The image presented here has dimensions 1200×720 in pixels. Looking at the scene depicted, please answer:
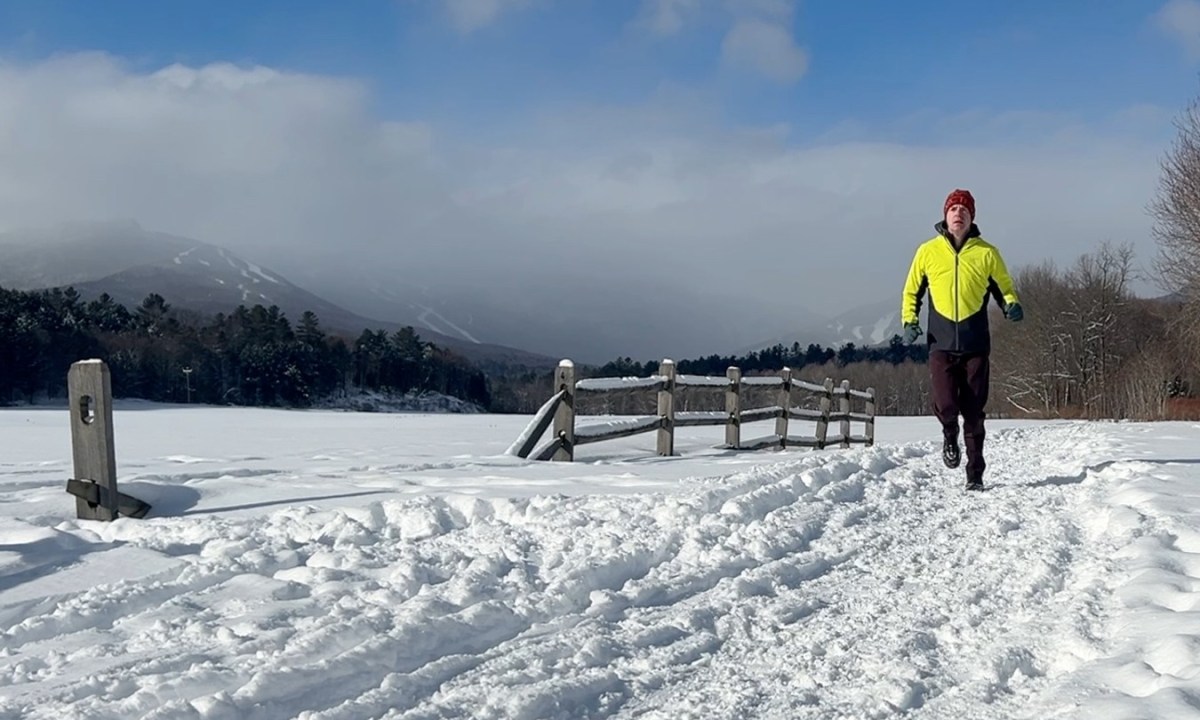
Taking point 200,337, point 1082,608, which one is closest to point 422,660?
point 1082,608

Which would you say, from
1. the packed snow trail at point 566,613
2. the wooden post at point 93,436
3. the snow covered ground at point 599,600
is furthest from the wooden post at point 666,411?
the wooden post at point 93,436

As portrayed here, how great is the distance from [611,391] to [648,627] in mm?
6053

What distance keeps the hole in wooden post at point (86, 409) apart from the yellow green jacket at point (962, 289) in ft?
19.3

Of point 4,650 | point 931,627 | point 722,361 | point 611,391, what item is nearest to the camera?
point 4,650

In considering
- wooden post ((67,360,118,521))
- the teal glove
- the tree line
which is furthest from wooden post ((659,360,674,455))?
the tree line

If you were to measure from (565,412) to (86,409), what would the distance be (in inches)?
177

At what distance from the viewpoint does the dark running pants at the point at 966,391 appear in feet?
22.5

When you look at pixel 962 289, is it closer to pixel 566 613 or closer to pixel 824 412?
pixel 566 613

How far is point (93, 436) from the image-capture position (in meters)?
5.21

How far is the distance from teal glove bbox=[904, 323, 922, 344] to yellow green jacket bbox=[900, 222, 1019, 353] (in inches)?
3.7

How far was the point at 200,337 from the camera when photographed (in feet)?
240

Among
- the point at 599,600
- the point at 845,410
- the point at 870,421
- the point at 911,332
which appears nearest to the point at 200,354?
the point at 870,421

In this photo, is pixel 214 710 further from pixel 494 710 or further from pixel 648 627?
pixel 648 627

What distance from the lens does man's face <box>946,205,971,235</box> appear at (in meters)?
6.90
